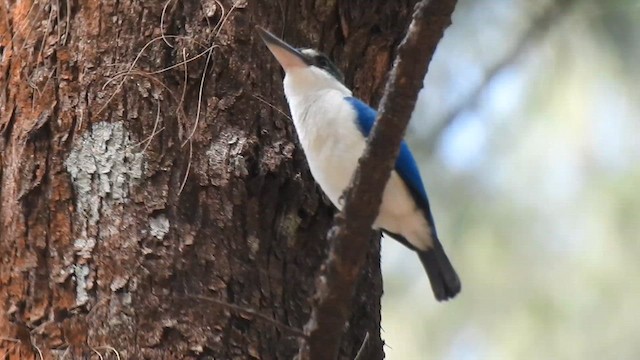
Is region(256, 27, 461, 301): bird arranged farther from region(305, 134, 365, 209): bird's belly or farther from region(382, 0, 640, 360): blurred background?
region(382, 0, 640, 360): blurred background

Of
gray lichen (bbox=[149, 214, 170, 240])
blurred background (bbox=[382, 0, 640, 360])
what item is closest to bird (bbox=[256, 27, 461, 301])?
gray lichen (bbox=[149, 214, 170, 240])

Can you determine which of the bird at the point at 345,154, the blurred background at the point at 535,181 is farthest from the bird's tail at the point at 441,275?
the blurred background at the point at 535,181

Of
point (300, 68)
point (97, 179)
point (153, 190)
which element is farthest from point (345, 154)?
point (97, 179)

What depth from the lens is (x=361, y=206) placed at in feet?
4.76

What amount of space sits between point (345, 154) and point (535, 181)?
139 cm

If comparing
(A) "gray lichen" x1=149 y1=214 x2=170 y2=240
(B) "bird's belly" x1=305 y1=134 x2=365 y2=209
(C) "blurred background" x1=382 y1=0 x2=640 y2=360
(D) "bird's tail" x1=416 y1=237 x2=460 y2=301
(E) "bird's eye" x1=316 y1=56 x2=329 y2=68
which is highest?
(C) "blurred background" x1=382 y1=0 x2=640 y2=360

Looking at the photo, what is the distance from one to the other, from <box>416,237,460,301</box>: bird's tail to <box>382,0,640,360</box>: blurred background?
1139mm

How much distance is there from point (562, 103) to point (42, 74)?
175cm

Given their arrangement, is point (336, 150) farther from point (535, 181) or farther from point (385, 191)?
point (535, 181)

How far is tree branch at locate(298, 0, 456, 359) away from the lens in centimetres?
137

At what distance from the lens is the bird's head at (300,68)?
2.07 m

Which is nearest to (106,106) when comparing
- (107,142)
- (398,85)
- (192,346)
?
(107,142)

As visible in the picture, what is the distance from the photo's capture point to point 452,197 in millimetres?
3299

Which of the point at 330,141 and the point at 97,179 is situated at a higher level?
the point at 330,141
